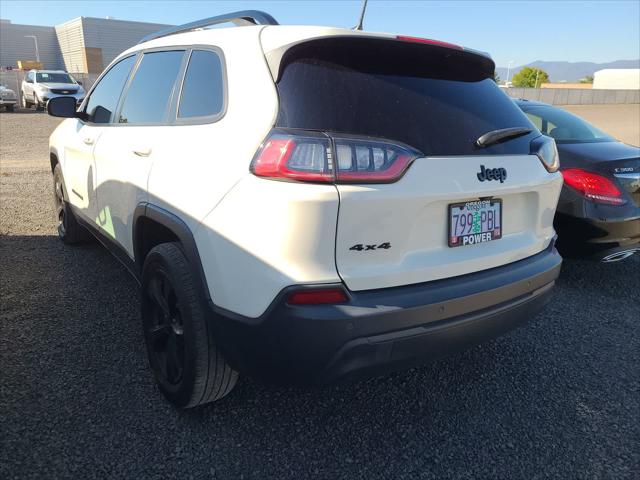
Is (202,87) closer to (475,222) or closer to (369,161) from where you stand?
(369,161)

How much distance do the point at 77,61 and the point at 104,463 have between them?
217 ft

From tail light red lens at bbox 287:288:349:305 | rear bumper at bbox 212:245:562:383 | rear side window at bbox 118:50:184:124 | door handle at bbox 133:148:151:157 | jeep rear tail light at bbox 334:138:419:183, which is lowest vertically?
rear bumper at bbox 212:245:562:383

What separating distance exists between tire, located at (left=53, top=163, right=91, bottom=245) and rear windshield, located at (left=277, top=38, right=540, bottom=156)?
335 centimetres

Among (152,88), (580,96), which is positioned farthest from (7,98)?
(580,96)

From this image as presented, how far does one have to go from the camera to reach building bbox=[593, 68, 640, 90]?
77.2m

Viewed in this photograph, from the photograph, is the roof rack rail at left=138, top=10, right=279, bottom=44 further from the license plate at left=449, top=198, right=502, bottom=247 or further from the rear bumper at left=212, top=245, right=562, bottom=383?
the rear bumper at left=212, top=245, right=562, bottom=383

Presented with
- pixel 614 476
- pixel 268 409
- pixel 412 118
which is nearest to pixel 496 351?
pixel 614 476

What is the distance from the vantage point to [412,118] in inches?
78.5

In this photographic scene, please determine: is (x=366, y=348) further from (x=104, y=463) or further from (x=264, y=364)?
(x=104, y=463)

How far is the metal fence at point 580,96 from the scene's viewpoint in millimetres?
43572

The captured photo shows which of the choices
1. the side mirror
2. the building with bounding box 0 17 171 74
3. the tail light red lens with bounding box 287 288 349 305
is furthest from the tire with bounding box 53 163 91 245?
the building with bounding box 0 17 171 74

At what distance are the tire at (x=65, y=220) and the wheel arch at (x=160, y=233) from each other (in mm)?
2112

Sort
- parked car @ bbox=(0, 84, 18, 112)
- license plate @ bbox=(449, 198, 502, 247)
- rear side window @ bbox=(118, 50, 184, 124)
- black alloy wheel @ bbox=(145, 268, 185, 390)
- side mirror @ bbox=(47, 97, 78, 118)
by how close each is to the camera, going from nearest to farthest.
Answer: license plate @ bbox=(449, 198, 502, 247)
black alloy wheel @ bbox=(145, 268, 185, 390)
rear side window @ bbox=(118, 50, 184, 124)
side mirror @ bbox=(47, 97, 78, 118)
parked car @ bbox=(0, 84, 18, 112)

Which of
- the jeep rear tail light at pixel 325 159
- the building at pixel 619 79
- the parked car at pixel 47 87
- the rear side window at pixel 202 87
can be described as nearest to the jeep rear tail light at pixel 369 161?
the jeep rear tail light at pixel 325 159
